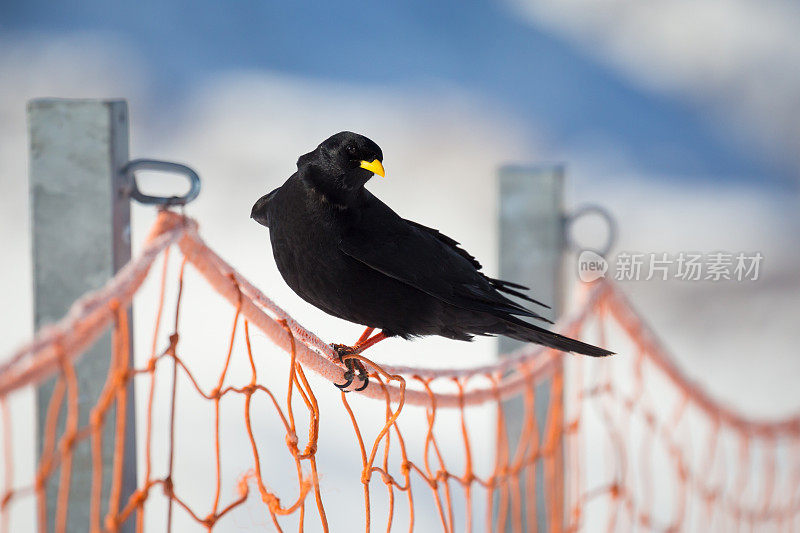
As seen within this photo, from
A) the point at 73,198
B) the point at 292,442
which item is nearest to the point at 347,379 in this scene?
the point at 292,442

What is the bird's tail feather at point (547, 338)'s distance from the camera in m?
0.95

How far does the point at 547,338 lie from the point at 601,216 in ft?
2.32

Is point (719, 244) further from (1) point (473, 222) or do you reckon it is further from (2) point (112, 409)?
(2) point (112, 409)

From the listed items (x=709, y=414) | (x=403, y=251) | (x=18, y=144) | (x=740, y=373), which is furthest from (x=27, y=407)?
(x=740, y=373)

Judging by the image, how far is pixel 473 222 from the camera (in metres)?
5.08

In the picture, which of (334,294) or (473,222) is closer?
(334,294)

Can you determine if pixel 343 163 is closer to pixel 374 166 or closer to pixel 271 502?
pixel 374 166

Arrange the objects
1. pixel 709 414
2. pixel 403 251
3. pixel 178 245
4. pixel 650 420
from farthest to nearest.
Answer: pixel 709 414
pixel 650 420
pixel 403 251
pixel 178 245

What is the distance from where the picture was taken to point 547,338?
104 cm

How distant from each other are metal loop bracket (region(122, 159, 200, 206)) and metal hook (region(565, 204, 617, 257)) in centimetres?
91

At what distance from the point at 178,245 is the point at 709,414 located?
4.37 feet

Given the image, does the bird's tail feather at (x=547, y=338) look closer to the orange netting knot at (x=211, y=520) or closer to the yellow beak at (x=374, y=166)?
the yellow beak at (x=374, y=166)

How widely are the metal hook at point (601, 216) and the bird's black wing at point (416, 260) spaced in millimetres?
596

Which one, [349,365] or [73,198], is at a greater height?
[73,198]
